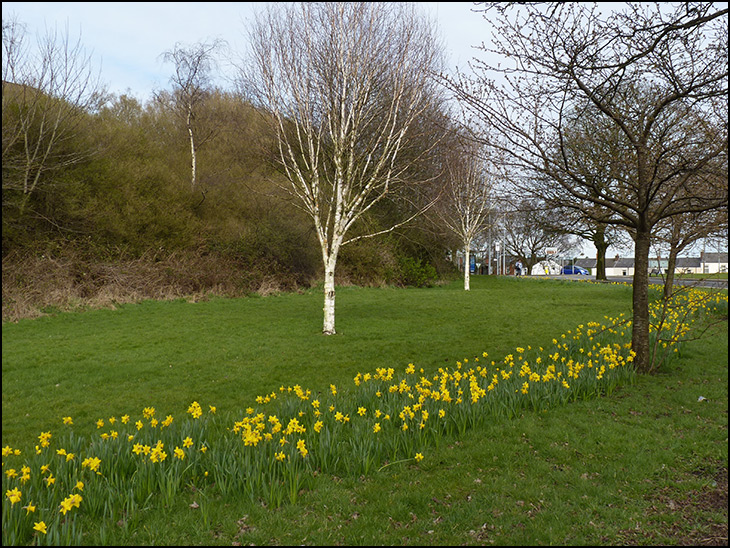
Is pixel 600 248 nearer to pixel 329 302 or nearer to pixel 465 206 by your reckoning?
pixel 465 206

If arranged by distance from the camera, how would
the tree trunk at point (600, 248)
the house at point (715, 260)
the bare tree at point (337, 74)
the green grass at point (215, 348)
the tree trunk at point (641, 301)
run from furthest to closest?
1. the tree trunk at point (600, 248)
2. the house at point (715, 260)
3. the bare tree at point (337, 74)
4. the tree trunk at point (641, 301)
5. the green grass at point (215, 348)

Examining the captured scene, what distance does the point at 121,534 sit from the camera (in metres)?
2.90

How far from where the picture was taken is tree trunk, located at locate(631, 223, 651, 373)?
6785 millimetres

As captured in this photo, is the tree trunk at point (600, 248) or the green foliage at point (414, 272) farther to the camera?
the tree trunk at point (600, 248)

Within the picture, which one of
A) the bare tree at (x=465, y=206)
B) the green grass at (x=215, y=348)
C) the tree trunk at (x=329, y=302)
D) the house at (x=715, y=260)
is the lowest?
the green grass at (x=215, y=348)

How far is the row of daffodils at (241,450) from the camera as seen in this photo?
314 centimetres

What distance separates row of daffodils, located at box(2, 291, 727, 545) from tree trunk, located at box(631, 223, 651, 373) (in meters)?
1.30

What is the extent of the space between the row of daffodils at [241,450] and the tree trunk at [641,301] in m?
1.30

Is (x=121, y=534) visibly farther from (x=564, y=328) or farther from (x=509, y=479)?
(x=564, y=328)

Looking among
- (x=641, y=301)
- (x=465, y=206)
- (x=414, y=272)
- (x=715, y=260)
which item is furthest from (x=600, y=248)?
(x=641, y=301)

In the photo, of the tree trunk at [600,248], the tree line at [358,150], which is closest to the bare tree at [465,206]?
the tree line at [358,150]

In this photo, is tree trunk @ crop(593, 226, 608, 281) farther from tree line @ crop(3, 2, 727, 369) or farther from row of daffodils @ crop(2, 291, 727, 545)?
row of daffodils @ crop(2, 291, 727, 545)

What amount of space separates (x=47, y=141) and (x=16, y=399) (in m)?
12.4

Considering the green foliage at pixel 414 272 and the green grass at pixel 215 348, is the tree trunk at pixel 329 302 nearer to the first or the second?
the green grass at pixel 215 348
